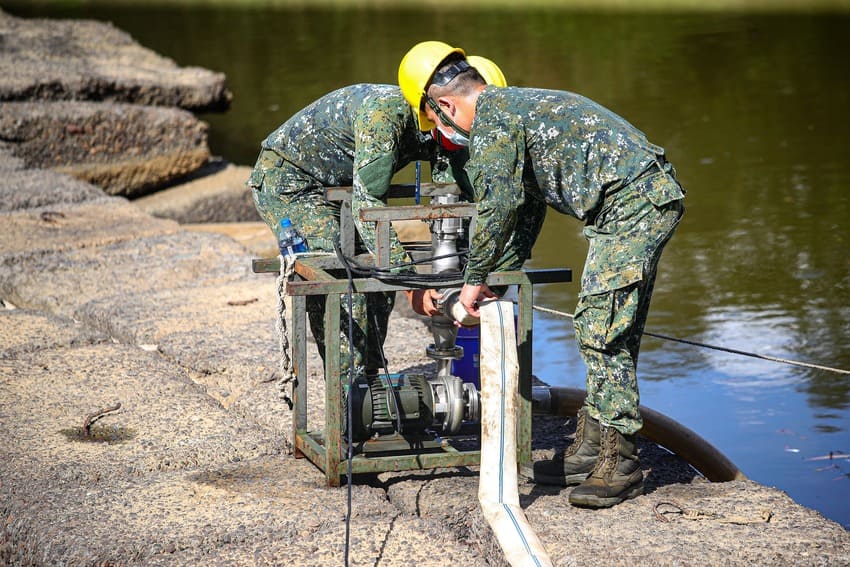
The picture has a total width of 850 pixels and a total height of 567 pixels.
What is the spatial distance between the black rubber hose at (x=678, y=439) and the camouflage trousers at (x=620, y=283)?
0.71 meters

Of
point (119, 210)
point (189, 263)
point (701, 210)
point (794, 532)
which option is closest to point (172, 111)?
point (119, 210)

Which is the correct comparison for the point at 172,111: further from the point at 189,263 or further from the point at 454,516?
the point at 454,516

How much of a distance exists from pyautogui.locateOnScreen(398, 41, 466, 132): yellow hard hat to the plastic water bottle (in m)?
0.75

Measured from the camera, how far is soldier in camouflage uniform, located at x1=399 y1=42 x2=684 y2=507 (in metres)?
3.51

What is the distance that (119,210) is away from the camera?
7.77 m

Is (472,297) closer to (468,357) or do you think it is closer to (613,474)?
(613,474)

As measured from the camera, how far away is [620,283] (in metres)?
3.53

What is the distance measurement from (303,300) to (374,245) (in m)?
0.34

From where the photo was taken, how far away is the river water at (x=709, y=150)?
5.84 metres

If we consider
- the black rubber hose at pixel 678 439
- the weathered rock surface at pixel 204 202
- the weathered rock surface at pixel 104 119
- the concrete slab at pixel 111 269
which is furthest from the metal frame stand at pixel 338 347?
the weathered rock surface at pixel 204 202

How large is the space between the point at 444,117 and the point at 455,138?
0.09 metres

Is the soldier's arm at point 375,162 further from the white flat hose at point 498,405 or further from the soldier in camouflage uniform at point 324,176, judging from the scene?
the white flat hose at point 498,405

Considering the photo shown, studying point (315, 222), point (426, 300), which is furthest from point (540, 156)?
point (315, 222)

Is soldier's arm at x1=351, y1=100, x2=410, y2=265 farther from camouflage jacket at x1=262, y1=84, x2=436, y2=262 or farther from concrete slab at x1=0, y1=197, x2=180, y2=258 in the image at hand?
concrete slab at x1=0, y1=197, x2=180, y2=258
